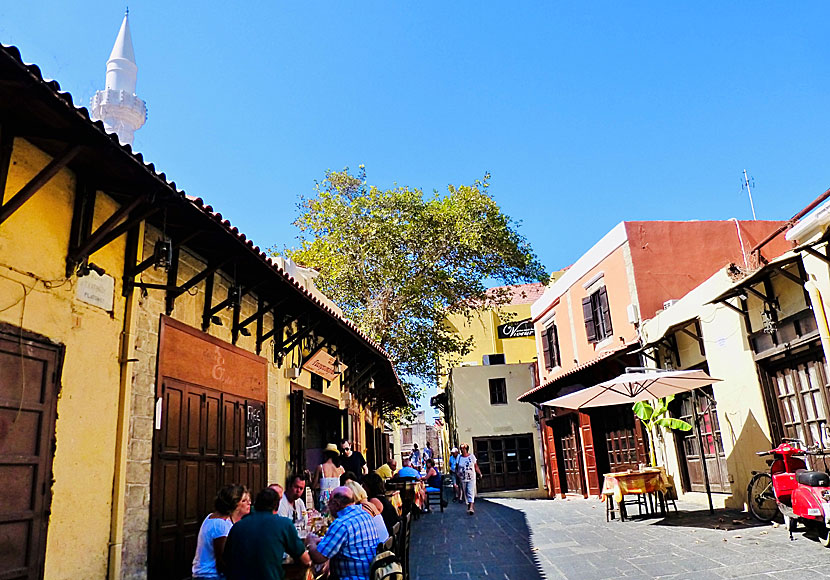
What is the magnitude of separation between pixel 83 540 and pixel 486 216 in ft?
58.1

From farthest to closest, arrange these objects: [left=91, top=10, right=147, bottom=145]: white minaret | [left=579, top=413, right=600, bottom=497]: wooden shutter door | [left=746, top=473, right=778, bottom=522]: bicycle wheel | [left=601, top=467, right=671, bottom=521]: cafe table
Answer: [left=91, top=10, right=147, bottom=145]: white minaret, [left=579, top=413, right=600, bottom=497]: wooden shutter door, [left=601, top=467, right=671, bottom=521]: cafe table, [left=746, top=473, right=778, bottom=522]: bicycle wheel

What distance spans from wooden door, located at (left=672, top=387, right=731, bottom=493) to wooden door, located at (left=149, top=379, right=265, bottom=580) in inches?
313

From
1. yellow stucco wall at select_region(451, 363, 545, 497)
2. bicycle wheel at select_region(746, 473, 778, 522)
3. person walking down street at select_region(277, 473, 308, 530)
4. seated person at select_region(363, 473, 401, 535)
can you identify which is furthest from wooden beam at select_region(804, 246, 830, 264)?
yellow stucco wall at select_region(451, 363, 545, 497)

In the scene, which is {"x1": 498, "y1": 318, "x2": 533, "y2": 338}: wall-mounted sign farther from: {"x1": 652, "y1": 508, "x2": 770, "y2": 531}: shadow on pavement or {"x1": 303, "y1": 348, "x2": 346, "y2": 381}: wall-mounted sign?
{"x1": 303, "y1": 348, "x2": 346, "y2": 381}: wall-mounted sign

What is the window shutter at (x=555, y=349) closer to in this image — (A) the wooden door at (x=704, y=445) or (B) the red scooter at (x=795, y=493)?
(A) the wooden door at (x=704, y=445)

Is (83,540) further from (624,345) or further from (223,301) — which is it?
(624,345)

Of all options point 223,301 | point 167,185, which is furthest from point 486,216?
point 167,185

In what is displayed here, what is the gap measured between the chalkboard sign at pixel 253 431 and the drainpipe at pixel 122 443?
8.46 ft

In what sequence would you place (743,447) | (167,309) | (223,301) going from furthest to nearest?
(743,447), (223,301), (167,309)

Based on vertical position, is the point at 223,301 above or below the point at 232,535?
above

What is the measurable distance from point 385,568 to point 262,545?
0.86 metres

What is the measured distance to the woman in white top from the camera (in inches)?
181

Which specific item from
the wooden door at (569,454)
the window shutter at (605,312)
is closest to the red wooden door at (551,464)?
the wooden door at (569,454)

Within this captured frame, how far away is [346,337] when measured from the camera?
37.4 feet
